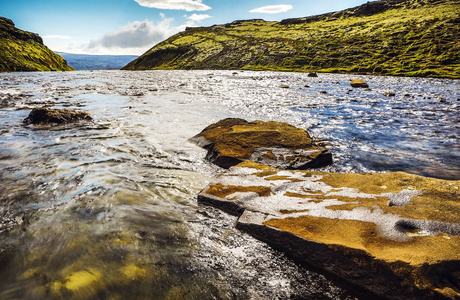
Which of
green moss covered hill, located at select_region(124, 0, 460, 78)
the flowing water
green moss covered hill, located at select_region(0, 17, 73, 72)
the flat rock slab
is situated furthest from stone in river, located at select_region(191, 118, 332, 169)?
green moss covered hill, located at select_region(0, 17, 73, 72)

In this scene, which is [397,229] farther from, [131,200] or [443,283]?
[131,200]

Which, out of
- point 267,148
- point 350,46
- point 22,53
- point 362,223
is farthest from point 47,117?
point 22,53

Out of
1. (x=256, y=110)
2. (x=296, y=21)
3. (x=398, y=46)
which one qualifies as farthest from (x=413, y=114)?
(x=296, y=21)

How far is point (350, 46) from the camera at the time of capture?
10344cm

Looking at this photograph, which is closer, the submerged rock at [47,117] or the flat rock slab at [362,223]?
the flat rock slab at [362,223]

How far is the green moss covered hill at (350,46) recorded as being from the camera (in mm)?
80062

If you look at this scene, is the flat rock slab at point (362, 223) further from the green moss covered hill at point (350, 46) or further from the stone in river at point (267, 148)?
the green moss covered hill at point (350, 46)

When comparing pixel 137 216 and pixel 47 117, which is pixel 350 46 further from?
pixel 137 216

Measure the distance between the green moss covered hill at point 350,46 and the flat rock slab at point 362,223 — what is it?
255 ft

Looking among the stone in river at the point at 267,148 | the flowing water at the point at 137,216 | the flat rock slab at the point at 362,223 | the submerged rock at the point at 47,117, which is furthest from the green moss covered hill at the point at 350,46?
the submerged rock at the point at 47,117

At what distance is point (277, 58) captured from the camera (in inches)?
4446

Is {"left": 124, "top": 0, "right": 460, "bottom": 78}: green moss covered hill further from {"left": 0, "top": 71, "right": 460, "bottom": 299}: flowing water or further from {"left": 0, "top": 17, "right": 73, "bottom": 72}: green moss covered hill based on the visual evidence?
{"left": 0, "top": 71, "right": 460, "bottom": 299}: flowing water

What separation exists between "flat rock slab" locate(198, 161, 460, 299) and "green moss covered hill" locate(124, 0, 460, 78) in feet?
255

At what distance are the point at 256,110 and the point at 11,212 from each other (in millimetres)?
16501
